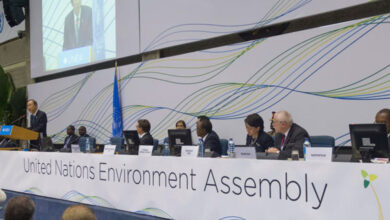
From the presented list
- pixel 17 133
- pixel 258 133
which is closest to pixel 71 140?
pixel 17 133

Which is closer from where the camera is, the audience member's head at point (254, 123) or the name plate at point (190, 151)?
the name plate at point (190, 151)

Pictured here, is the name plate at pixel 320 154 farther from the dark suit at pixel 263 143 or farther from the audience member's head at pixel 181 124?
the audience member's head at pixel 181 124

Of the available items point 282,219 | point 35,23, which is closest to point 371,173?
point 282,219

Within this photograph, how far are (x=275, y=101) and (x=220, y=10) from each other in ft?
5.62

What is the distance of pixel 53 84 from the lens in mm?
9625

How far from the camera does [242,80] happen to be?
5.75m

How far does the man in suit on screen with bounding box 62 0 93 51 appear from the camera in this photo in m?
8.27

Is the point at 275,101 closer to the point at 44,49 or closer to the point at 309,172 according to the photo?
the point at 309,172

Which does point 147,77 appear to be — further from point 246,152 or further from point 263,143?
point 246,152

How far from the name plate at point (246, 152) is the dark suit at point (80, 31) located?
611cm

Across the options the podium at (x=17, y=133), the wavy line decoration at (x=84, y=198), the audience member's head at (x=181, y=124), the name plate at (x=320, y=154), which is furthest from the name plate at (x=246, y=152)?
the podium at (x=17, y=133)

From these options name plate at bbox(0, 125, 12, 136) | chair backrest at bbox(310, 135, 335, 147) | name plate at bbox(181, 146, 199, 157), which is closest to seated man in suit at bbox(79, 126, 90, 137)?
name plate at bbox(0, 125, 12, 136)

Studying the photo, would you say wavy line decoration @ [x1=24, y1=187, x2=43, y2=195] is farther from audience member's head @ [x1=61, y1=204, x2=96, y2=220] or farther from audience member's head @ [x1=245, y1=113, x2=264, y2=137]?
audience member's head @ [x1=61, y1=204, x2=96, y2=220]

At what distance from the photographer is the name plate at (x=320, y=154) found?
225cm
